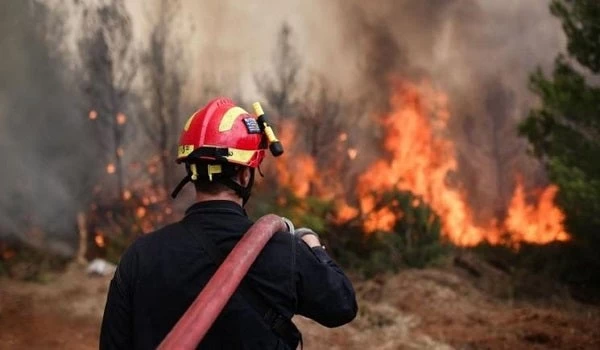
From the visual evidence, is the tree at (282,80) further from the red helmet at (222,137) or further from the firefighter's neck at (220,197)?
the firefighter's neck at (220,197)

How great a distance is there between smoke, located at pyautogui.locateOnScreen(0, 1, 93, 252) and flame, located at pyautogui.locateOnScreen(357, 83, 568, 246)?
775 cm

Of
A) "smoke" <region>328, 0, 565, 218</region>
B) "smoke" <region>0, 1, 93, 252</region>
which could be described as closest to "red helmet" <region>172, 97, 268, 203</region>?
"smoke" <region>0, 1, 93, 252</region>

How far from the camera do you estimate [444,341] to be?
308 inches

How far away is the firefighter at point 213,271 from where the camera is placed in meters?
2.12

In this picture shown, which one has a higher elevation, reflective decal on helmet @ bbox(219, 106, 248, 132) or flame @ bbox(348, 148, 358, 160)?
reflective decal on helmet @ bbox(219, 106, 248, 132)

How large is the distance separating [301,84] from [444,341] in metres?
12.3

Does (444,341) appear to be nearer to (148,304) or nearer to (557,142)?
(557,142)

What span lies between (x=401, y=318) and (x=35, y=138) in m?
8.77

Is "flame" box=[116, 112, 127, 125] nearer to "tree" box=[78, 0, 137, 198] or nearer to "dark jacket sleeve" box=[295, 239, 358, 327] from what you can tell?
"tree" box=[78, 0, 137, 198]

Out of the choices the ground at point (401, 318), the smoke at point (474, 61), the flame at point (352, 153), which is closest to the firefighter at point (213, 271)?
the ground at point (401, 318)

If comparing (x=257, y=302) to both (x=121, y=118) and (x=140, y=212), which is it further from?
(x=121, y=118)

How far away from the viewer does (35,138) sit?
12.9 m

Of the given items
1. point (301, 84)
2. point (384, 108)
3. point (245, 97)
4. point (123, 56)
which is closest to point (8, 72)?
point (123, 56)

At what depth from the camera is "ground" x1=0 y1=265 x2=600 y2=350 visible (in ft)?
25.0
